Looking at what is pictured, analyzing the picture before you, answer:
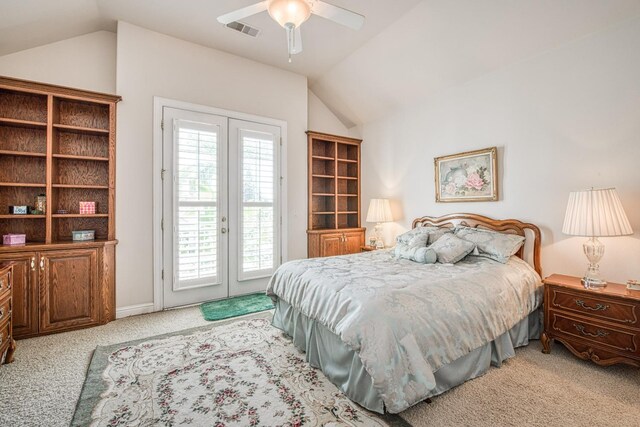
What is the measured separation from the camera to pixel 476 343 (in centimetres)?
201

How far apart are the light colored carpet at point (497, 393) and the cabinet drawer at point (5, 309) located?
405mm

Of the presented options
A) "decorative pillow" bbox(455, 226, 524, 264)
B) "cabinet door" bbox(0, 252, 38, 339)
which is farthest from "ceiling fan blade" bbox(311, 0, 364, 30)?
"cabinet door" bbox(0, 252, 38, 339)

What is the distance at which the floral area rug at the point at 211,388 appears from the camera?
5.62ft

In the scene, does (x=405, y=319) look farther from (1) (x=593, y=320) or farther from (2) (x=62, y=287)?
(2) (x=62, y=287)

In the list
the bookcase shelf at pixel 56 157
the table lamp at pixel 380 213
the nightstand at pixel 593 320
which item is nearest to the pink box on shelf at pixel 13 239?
the bookcase shelf at pixel 56 157

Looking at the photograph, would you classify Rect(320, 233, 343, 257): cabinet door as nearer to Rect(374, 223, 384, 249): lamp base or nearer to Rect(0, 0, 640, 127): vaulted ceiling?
Rect(374, 223, 384, 249): lamp base

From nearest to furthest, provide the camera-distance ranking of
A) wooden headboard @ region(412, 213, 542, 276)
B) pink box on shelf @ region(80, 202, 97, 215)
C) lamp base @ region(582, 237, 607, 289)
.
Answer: lamp base @ region(582, 237, 607, 289), wooden headboard @ region(412, 213, 542, 276), pink box on shelf @ region(80, 202, 97, 215)

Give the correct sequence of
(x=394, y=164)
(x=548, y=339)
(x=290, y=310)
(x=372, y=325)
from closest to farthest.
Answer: (x=372, y=325), (x=548, y=339), (x=290, y=310), (x=394, y=164)

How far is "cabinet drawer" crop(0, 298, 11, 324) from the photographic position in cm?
212

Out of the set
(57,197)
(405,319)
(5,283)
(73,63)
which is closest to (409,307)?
(405,319)

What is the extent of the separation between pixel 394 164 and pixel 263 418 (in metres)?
3.89

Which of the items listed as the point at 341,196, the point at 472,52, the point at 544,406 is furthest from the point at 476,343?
the point at 341,196

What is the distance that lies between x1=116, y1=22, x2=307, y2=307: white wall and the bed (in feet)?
5.93

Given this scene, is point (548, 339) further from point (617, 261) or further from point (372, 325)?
point (372, 325)
